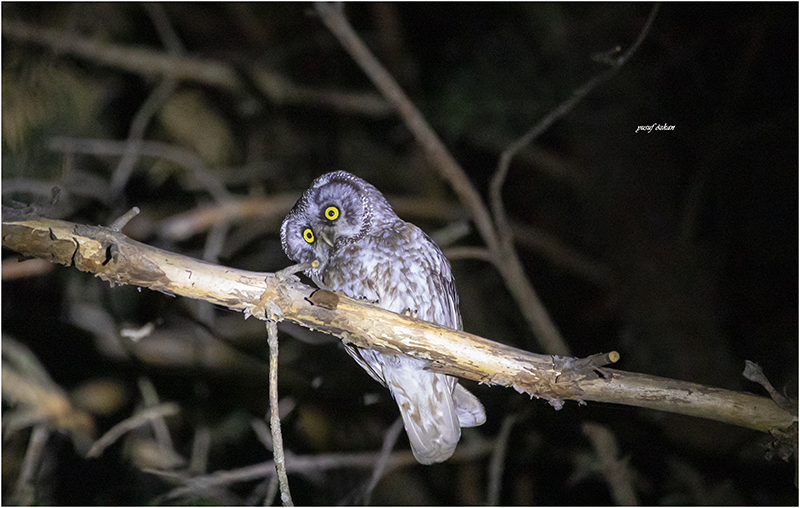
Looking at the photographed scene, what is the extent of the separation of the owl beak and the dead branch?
0.26 meters

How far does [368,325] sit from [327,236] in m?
0.35

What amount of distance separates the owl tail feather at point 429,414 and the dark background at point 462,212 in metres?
1.16

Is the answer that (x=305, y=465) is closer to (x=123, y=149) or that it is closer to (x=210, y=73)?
(x=123, y=149)

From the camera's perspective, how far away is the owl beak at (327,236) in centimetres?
160

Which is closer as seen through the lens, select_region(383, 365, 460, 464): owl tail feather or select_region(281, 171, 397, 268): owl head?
select_region(281, 171, 397, 268): owl head

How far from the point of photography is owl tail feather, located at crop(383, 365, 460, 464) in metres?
1.84

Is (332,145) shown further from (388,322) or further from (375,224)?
(388,322)

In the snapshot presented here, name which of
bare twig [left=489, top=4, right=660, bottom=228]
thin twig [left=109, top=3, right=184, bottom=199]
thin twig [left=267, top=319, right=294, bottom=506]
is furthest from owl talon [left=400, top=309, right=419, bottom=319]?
thin twig [left=109, top=3, right=184, bottom=199]

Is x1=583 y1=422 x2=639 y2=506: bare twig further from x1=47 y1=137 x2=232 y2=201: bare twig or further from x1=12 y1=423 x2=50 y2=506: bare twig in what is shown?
x1=12 y1=423 x2=50 y2=506: bare twig

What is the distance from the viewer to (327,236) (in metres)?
1.61

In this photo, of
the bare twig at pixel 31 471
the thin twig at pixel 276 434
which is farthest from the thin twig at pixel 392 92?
the bare twig at pixel 31 471

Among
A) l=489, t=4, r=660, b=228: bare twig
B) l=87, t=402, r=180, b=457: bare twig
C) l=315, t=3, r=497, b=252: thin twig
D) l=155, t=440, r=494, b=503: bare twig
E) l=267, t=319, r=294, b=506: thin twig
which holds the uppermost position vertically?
l=315, t=3, r=497, b=252: thin twig

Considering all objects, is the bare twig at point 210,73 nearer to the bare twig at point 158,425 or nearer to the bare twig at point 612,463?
the bare twig at point 158,425

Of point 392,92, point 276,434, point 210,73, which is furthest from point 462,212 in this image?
point 276,434
